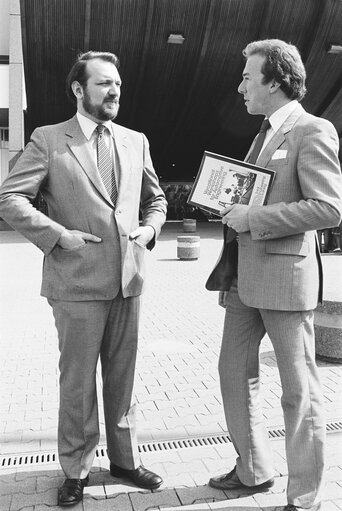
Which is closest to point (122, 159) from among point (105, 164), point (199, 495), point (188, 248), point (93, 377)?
point (105, 164)

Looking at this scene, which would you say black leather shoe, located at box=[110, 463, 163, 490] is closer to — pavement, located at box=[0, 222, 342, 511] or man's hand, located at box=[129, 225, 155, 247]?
pavement, located at box=[0, 222, 342, 511]

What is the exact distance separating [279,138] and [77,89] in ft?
3.89

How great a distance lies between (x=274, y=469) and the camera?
3.29m

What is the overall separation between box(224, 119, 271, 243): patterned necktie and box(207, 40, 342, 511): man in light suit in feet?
0.20

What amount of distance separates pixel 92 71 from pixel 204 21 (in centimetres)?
2244

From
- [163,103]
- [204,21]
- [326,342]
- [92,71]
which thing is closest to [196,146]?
[163,103]

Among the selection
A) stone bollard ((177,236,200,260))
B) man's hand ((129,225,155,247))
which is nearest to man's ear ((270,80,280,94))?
man's hand ((129,225,155,247))

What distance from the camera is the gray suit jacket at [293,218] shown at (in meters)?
2.58

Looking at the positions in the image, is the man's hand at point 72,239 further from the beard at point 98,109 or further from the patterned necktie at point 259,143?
the patterned necktie at point 259,143

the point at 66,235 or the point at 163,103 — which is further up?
the point at 66,235

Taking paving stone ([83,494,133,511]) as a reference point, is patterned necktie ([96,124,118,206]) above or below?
above

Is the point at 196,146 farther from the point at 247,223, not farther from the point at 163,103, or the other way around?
the point at 247,223

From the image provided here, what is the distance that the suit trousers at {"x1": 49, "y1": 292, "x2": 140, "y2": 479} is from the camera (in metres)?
3.05

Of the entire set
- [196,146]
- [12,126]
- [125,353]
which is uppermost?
[125,353]
